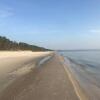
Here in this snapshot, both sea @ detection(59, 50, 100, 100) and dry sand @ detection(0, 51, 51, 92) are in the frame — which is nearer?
sea @ detection(59, 50, 100, 100)

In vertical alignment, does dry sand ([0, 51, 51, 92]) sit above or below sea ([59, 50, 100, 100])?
above

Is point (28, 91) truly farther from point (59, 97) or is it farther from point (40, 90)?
point (59, 97)

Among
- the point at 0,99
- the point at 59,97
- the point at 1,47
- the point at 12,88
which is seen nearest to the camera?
the point at 0,99

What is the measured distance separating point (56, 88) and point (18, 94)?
2.46 meters

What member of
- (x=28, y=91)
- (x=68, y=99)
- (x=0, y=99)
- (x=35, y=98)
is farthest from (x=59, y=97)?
(x=0, y=99)

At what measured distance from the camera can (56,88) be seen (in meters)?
11.0

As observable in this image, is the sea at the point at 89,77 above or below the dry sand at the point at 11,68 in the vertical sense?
below

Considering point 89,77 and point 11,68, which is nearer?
point 89,77

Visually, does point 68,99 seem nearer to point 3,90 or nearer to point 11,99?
point 11,99

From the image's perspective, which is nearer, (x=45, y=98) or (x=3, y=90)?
(x=45, y=98)

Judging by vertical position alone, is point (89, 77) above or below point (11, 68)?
below

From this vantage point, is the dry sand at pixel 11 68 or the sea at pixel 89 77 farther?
the dry sand at pixel 11 68

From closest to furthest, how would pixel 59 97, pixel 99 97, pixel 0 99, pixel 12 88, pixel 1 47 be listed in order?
pixel 0 99 < pixel 59 97 < pixel 99 97 < pixel 12 88 < pixel 1 47

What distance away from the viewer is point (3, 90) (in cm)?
1012
